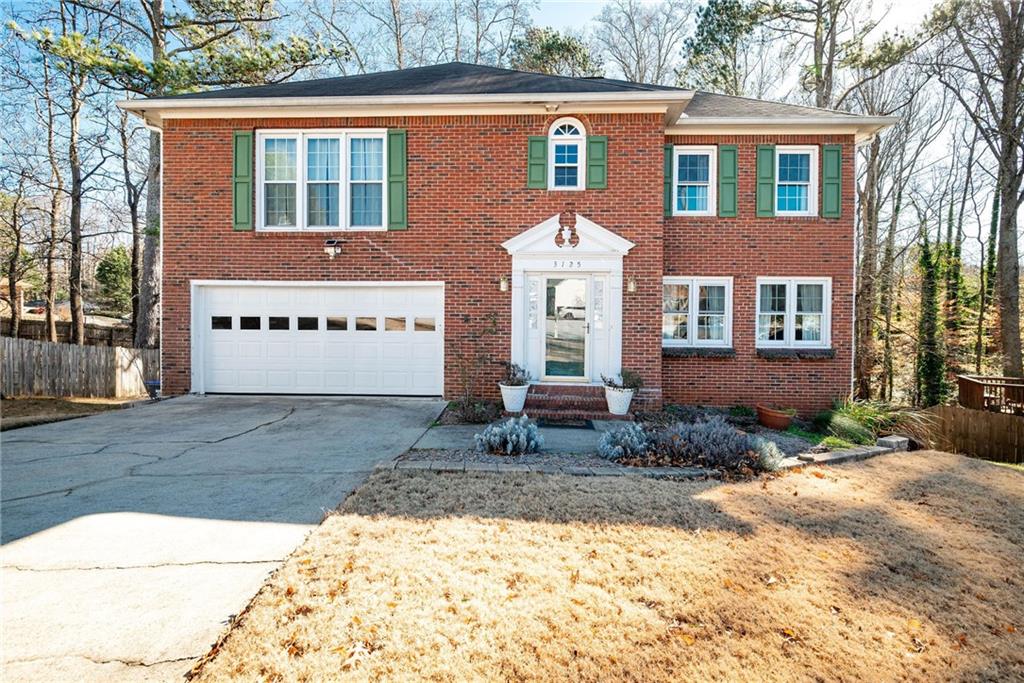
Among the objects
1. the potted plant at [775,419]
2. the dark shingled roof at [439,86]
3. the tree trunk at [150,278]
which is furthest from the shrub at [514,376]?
the tree trunk at [150,278]

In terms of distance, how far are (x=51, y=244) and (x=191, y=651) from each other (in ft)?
63.9

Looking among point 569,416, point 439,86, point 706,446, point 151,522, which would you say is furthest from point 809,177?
point 151,522

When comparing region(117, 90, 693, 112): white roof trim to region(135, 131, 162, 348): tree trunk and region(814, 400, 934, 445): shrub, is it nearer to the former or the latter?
region(814, 400, 934, 445): shrub

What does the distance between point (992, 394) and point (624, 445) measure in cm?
888

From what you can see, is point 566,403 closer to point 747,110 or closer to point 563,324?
point 563,324

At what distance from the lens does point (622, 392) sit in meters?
8.36

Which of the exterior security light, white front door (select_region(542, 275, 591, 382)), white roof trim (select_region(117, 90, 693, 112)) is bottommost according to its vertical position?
white front door (select_region(542, 275, 591, 382))

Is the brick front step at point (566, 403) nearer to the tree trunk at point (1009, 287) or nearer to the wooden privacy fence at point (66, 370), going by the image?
the wooden privacy fence at point (66, 370)

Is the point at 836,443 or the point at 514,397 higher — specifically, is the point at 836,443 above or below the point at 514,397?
below

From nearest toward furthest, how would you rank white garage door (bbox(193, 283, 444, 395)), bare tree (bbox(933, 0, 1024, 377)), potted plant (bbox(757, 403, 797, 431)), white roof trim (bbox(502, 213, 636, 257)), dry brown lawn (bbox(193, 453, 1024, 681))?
dry brown lawn (bbox(193, 453, 1024, 681)), potted plant (bbox(757, 403, 797, 431)), white roof trim (bbox(502, 213, 636, 257)), white garage door (bbox(193, 283, 444, 395)), bare tree (bbox(933, 0, 1024, 377))

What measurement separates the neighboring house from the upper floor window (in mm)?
39

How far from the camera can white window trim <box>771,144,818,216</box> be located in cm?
991

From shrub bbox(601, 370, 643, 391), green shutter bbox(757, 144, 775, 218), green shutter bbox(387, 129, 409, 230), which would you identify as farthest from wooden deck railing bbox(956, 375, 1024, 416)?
green shutter bbox(387, 129, 409, 230)

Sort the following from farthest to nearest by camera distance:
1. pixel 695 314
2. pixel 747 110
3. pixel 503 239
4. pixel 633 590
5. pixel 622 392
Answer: pixel 747 110, pixel 695 314, pixel 503 239, pixel 622 392, pixel 633 590
